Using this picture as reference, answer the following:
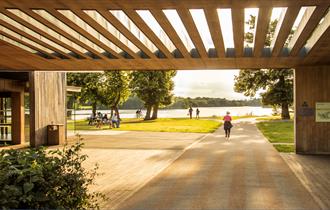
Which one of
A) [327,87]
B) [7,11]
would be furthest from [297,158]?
[7,11]

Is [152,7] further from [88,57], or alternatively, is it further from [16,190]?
[88,57]

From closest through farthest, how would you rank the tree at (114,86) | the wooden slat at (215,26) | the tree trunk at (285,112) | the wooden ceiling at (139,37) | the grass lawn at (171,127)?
the wooden ceiling at (139,37), the wooden slat at (215,26), the grass lawn at (171,127), the tree at (114,86), the tree trunk at (285,112)

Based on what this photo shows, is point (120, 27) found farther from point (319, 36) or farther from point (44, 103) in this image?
point (44, 103)

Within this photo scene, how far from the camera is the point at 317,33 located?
10.0 meters

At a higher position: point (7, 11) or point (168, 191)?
point (7, 11)

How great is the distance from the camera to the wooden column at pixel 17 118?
1994 cm

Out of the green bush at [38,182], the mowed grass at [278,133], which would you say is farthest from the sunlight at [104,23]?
the mowed grass at [278,133]

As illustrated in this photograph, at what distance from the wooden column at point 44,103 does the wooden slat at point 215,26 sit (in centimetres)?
1019

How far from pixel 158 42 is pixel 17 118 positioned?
1209cm

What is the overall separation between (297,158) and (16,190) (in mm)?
11694

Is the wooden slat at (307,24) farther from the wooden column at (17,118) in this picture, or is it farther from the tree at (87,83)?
the tree at (87,83)

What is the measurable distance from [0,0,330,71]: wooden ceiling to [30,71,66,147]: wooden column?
1544 mm

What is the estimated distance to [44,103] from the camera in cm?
1920

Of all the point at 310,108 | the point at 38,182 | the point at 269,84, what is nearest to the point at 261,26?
the point at 38,182
